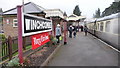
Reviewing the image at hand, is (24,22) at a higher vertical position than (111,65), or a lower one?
higher

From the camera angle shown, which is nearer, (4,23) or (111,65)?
(111,65)

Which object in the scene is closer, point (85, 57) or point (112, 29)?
point (85, 57)

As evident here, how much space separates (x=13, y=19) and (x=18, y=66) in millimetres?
14402

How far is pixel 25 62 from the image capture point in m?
5.11

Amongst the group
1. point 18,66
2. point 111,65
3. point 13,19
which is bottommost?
point 111,65

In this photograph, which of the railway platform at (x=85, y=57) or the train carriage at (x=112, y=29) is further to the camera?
the train carriage at (x=112, y=29)

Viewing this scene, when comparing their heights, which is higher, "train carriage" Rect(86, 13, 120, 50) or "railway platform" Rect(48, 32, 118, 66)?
"train carriage" Rect(86, 13, 120, 50)

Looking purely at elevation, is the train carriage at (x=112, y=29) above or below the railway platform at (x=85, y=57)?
above

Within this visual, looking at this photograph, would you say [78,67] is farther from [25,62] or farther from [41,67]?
[25,62]

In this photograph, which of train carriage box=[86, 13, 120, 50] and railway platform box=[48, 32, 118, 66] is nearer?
railway platform box=[48, 32, 118, 66]

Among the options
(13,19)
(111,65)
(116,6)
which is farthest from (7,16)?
(116,6)

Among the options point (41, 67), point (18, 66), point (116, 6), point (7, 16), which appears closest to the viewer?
point (18, 66)

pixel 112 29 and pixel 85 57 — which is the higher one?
pixel 112 29

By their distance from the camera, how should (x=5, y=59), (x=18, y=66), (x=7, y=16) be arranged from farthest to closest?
(x=7, y=16)
(x=5, y=59)
(x=18, y=66)
